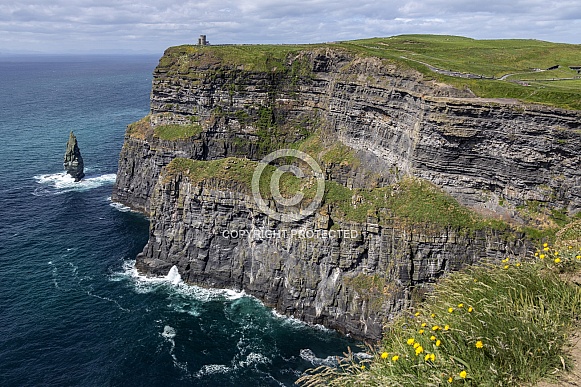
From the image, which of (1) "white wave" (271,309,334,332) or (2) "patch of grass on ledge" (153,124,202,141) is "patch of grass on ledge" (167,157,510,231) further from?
(2) "patch of grass on ledge" (153,124,202,141)

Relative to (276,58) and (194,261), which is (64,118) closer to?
(276,58)

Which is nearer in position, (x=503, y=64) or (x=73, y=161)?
(x=503, y=64)

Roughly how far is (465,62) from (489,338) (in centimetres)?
9232

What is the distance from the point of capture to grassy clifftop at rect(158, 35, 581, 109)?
6475 centimetres

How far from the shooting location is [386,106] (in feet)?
248

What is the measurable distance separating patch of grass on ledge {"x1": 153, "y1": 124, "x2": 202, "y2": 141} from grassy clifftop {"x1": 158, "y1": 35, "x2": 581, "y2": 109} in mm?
13951

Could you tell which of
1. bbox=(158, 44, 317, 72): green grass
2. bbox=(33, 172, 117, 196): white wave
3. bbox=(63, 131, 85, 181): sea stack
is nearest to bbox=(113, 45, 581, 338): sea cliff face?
bbox=(158, 44, 317, 72): green grass

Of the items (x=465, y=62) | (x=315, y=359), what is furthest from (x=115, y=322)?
(x=465, y=62)

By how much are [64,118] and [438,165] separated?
17633 centimetres

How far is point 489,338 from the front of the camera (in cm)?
1423

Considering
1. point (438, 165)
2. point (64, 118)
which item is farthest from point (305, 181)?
point (64, 118)

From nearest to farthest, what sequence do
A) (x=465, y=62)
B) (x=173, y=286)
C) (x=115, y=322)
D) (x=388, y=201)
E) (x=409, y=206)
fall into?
(x=409, y=206), (x=388, y=201), (x=115, y=322), (x=173, y=286), (x=465, y=62)
